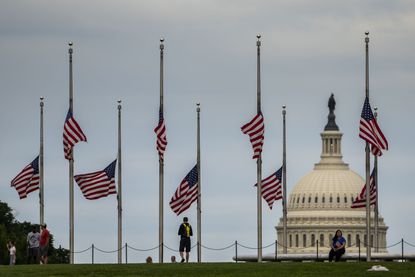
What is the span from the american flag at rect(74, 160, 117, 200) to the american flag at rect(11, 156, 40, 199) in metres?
3.09

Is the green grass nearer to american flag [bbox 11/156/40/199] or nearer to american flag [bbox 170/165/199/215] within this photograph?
american flag [bbox 11/156/40/199]

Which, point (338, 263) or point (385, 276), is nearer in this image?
point (385, 276)

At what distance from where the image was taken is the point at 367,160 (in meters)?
123

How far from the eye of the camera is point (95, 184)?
12900 centimetres

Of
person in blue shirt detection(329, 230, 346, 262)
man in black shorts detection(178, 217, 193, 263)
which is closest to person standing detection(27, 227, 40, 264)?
man in black shorts detection(178, 217, 193, 263)

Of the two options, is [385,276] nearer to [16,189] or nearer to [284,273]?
[284,273]

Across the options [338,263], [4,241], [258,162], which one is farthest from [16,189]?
[4,241]

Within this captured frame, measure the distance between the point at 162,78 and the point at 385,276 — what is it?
105ft

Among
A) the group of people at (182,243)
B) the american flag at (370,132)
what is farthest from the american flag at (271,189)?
the group of people at (182,243)

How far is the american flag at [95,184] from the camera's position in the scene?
422 ft

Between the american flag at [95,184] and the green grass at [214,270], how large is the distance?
20.9 metres

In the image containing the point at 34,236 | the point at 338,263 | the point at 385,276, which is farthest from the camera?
the point at 34,236

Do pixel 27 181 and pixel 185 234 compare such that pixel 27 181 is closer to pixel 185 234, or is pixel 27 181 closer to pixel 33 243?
pixel 33 243

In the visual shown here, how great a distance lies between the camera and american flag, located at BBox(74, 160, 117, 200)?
422ft
